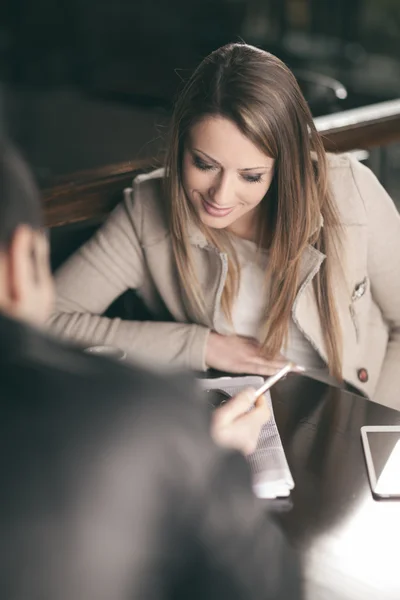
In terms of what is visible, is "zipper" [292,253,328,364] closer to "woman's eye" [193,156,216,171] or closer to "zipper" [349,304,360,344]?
"zipper" [349,304,360,344]

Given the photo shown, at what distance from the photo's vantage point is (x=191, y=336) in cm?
163

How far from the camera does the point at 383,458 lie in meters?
1.23

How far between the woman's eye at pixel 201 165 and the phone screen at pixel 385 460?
52 cm

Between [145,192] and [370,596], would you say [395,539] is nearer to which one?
[370,596]

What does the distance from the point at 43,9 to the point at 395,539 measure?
164 inches

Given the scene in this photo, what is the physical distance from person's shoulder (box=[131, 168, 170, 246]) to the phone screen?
61 centimetres

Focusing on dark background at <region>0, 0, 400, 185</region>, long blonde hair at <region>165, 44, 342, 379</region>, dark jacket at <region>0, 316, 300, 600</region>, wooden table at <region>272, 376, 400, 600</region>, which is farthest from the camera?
dark background at <region>0, 0, 400, 185</region>

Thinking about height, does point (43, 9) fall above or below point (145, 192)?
above

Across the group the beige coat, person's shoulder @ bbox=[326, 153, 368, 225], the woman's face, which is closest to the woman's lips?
the woman's face

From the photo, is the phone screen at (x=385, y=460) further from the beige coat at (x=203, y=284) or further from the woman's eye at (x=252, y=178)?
the woman's eye at (x=252, y=178)

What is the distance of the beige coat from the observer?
1.60 metres

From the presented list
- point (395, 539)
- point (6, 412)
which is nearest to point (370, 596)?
point (395, 539)

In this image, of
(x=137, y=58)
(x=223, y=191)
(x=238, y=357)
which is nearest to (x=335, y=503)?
(x=238, y=357)

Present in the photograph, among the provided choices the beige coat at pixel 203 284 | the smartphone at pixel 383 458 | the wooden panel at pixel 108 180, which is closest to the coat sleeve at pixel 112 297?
the beige coat at pixel 203 284
